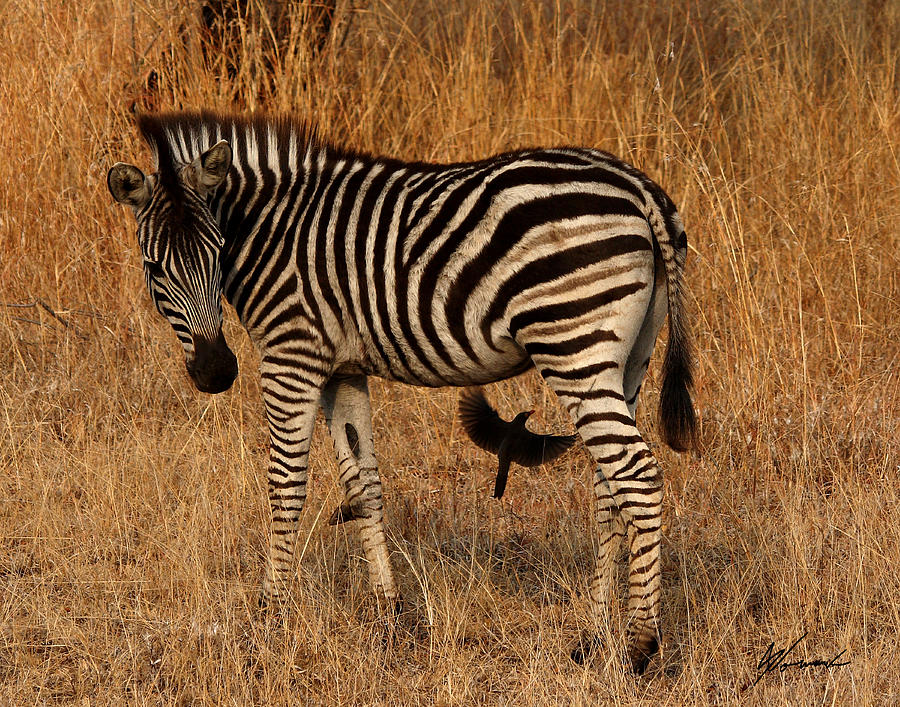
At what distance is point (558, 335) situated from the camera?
3.49 metres

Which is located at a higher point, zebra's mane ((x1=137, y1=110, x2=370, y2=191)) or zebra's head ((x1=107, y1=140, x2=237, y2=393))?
zebra's mane ((x1=137, y1=110, x2=370, y2=191))

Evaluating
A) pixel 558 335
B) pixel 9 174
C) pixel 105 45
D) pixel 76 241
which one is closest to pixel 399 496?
pixel 558 335

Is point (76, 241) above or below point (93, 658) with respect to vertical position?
above

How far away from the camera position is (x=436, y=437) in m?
5.73

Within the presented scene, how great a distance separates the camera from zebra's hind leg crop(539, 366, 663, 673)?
11.5ft

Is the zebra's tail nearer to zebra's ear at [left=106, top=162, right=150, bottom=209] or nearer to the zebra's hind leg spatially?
the zebra's hind leg

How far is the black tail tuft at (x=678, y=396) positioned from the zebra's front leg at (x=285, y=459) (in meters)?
1.32

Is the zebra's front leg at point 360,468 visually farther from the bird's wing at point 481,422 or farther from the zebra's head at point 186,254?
the zebra's head at point 186,254

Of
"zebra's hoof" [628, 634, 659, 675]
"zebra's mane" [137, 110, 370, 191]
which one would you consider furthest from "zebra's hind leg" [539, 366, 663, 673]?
"zebra's mane" [137, 110, 370, 191]

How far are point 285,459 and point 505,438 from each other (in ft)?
2.89

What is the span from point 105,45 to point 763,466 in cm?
555

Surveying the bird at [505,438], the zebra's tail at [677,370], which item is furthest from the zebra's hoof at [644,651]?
the bird at [505,438]

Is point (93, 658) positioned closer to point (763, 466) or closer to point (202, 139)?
point (202, 139)
